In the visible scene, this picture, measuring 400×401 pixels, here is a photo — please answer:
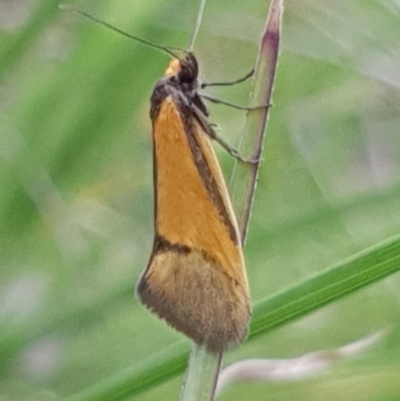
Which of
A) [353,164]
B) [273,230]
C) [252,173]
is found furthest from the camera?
[353,164]

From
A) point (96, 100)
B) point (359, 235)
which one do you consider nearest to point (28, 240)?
point (96, 100)

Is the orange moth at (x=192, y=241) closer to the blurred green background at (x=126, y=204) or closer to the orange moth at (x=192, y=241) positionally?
the orange moth at (x=192, y=241)


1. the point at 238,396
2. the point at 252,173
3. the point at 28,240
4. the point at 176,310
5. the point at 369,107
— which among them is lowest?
the point at 238,396

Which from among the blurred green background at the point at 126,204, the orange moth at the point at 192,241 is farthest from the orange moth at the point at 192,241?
the blurred green background at the point at 126,204

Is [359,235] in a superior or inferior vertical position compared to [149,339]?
superior

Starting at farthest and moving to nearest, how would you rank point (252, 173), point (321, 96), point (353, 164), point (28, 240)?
point (353, 164), point (321, 96), point (28, 240), point (252, 173)

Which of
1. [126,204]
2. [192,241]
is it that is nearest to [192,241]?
[192,241]

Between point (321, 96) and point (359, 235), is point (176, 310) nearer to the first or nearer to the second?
point (359, 235)

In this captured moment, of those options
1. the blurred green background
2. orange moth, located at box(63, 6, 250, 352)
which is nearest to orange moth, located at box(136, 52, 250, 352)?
orange moth, located at box(63, 6, 250, 352)
